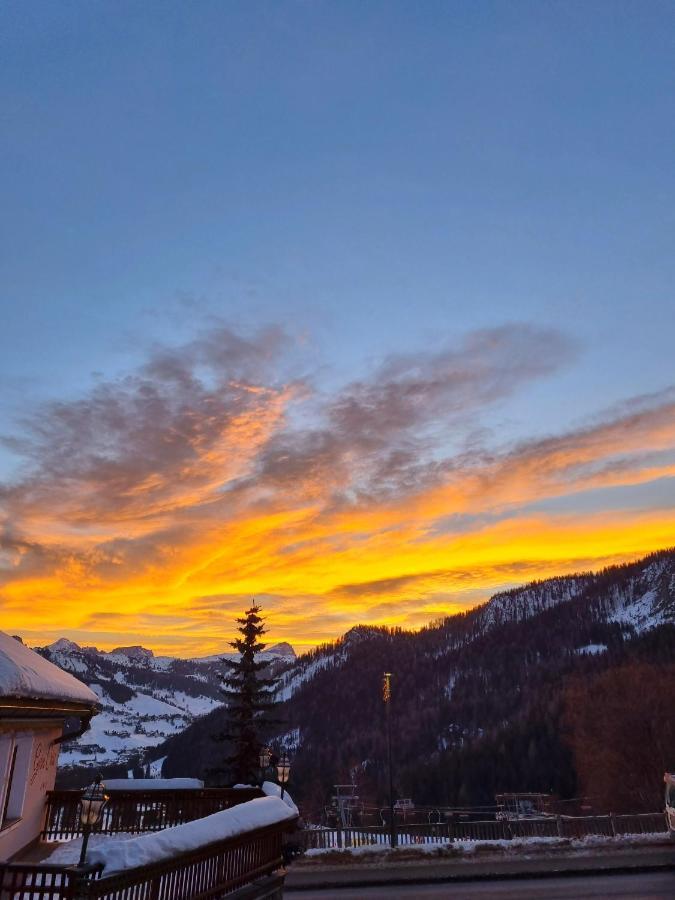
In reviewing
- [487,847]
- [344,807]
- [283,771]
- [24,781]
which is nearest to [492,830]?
[487,847]

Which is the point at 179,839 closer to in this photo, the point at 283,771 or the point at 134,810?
the point at 134,810

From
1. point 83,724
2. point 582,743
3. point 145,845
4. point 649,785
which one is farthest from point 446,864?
point 582,743

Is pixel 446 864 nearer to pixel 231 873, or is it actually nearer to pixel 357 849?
pixel 357 849

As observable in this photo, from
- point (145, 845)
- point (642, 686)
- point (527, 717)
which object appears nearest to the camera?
point (145, 845)

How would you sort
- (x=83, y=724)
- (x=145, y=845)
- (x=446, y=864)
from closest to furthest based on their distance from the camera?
(x=145, y=845)
(x=83, y=724)
(x=446, y=864)

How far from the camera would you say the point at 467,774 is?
478 ft

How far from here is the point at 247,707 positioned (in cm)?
3375

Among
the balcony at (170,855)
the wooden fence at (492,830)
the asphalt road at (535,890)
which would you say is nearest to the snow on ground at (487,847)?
the wooden fence at (492,830)

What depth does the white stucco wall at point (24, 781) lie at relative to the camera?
11.5 m

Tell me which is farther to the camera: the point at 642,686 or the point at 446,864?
the point at 642,686

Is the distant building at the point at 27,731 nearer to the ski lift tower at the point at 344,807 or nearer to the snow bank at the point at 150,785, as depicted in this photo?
the snow bank at the point at 150,785

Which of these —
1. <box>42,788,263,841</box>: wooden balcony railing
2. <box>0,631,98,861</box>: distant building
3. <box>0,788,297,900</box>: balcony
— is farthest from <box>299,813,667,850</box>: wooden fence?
<box>0,631,98,861</box>: distant building

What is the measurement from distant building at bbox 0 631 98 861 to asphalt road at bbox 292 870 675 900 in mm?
8049

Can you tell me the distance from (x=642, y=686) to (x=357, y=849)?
2567 inches
